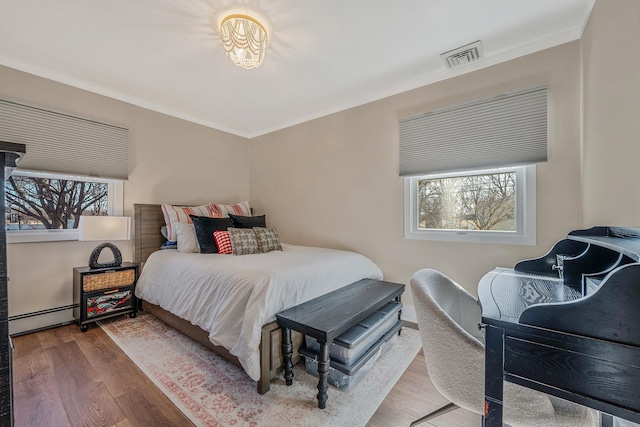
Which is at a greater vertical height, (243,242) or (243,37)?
(243,37)

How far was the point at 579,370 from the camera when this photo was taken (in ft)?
2.32

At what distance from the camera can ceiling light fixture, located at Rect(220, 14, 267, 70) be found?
1.80 meters

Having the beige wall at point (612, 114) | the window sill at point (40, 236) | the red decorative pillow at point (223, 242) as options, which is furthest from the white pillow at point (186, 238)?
the beige wall at point (612, 114)

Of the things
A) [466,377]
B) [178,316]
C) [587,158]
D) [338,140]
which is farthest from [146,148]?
[587,158]

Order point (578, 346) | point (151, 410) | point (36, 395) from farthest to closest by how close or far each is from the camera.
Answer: point (36, 395)
point (151, 410)
point (578, 346)

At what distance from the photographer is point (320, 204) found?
137 inches

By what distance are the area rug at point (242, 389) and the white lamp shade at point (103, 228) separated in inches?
37.8

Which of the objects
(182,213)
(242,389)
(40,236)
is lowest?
(242,389)

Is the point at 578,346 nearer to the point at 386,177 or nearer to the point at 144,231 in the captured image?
the point at 386,177

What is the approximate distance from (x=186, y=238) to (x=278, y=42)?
7.14 ft

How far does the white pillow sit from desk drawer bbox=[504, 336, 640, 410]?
2887mm

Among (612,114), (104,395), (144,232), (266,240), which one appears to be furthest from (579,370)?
(144,232)

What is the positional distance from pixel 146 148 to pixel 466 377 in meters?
3.73

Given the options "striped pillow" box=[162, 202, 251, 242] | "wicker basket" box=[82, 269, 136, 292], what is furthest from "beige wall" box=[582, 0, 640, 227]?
"wicker basket" box=[82, 269, 136, 292]
